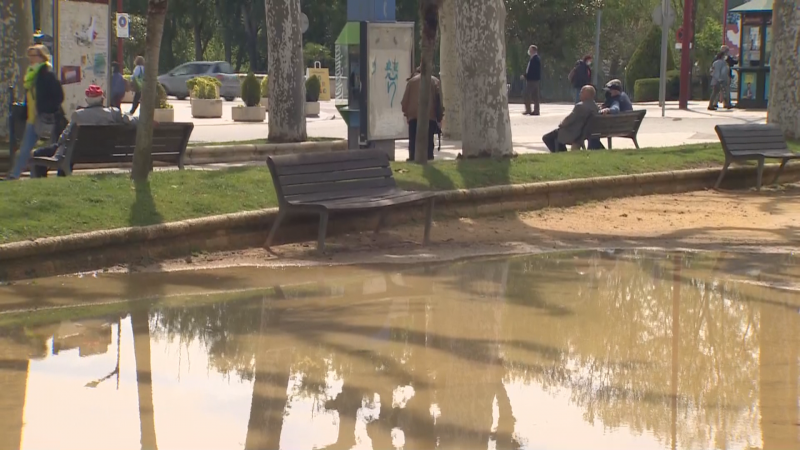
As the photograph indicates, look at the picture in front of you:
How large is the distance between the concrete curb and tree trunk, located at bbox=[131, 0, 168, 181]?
142 cm

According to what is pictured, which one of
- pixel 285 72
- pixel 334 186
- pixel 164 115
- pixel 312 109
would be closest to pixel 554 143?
pixel 285 72

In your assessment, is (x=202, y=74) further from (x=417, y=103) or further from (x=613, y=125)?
(x=417, y=103)

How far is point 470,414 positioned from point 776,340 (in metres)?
2.57

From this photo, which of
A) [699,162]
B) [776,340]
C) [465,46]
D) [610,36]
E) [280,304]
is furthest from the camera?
→ [610,36]

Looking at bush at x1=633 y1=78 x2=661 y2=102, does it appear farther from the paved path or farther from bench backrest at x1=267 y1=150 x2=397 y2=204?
bench backrest at x1=267 y1=150 x2=397 y2=204

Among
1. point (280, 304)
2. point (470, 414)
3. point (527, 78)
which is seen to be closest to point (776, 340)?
point (470, 414)

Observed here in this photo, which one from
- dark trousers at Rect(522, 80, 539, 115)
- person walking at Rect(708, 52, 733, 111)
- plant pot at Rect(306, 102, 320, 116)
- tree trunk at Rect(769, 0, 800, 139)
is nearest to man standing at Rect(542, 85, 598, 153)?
tree trunk at Rect(769, 0, 800, 139)

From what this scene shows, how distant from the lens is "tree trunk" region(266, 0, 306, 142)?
19.1 meters

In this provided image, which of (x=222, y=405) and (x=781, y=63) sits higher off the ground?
(x=781, y=63)

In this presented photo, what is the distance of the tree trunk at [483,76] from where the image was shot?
1439cm

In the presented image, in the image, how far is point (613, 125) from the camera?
17.9 meters

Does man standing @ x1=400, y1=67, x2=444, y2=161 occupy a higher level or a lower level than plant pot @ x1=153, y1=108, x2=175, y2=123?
higher

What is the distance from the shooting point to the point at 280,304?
27.2 feet

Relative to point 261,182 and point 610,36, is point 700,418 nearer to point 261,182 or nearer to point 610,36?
point 261,182
